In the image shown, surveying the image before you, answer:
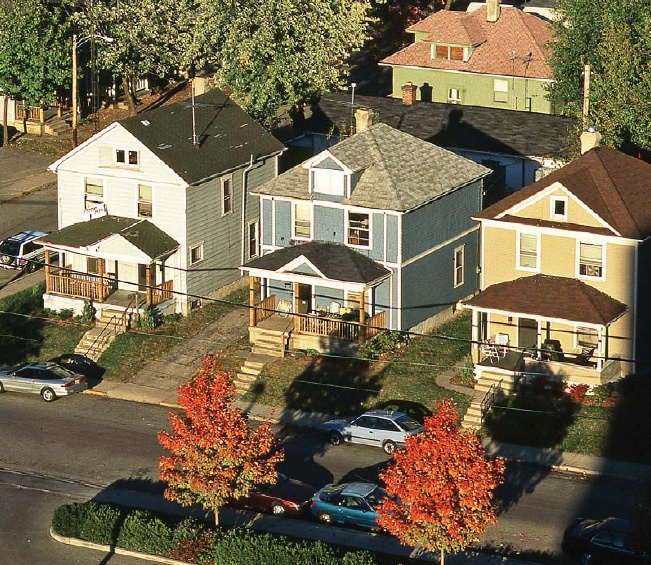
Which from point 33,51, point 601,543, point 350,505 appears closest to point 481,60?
point 33,51

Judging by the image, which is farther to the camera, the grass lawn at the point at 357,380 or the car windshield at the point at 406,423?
the grass lawn at the point at 357,380

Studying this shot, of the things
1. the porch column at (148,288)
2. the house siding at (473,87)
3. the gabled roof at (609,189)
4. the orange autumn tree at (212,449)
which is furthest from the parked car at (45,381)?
the house siding at (473,87)

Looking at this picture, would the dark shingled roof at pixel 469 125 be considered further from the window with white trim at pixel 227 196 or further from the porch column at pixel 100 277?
the porch column at pixel 100 277

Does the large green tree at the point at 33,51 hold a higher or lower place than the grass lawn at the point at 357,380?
higher

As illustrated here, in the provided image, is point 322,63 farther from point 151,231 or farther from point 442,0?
point 442,0

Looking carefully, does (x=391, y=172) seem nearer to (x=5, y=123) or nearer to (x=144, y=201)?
(x=144, y=201)

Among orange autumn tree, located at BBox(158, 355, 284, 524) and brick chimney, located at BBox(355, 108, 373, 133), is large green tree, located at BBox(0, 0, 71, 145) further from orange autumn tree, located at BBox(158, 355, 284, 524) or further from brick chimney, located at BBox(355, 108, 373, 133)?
orange autumn tree, located at BBox(158, 355, 284, 524)

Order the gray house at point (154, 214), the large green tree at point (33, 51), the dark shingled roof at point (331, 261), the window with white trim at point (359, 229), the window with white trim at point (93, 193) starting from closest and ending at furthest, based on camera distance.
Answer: the dark shingled roof at point (331, 261), the window with white trim at point (359, 229), the gray house at point (154, 214), the window with white trim at point (93, 193), the large green tree at point (33, 51)

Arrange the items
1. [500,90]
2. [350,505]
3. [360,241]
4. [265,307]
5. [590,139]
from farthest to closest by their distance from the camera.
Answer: [500,90] → [265,307] → [590,139] → [360,241] → [350,505]
